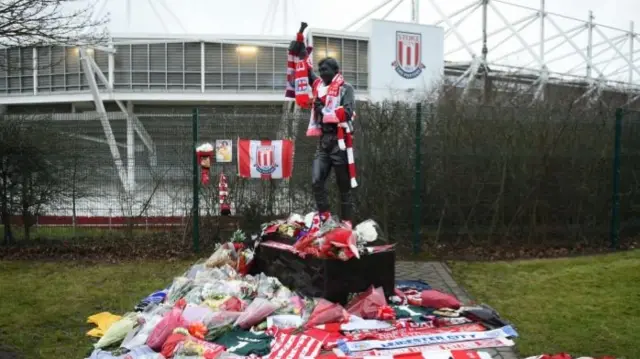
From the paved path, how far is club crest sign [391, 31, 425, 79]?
2966cm

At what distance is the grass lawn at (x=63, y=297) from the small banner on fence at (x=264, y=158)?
184cm

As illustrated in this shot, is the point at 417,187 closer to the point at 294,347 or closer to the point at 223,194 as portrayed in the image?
the point at 223,194

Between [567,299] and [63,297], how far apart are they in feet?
19.8

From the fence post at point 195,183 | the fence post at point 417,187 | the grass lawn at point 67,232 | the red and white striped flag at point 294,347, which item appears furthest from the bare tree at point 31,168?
the red and white striped flag at point 294,347

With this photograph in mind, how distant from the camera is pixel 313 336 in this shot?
14.9 ft

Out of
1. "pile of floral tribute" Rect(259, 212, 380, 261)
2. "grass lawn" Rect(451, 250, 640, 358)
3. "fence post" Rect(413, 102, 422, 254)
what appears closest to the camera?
"grass lawn" Rect(451, 250, 640, 358)

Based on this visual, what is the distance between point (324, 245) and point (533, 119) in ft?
20.0

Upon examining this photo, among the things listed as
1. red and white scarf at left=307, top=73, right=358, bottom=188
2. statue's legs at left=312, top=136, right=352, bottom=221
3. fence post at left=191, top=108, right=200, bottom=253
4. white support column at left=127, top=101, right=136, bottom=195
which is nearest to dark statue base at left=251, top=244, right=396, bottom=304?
statue's legs at left=312, top=136, right=352, bottom=221

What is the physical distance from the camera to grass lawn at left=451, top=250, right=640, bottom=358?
15.8 ft

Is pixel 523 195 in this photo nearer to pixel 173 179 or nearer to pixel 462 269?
pixel 462 269

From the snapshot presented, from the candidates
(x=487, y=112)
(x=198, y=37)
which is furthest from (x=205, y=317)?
(x=198, y=37)

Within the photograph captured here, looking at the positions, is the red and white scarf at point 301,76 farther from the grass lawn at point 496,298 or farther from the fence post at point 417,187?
the fence post at point 417,187

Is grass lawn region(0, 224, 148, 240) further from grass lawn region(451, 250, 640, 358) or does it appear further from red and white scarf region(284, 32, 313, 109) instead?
grass lawn region(451, 250, 640, 358)

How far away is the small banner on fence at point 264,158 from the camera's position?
9.02m
